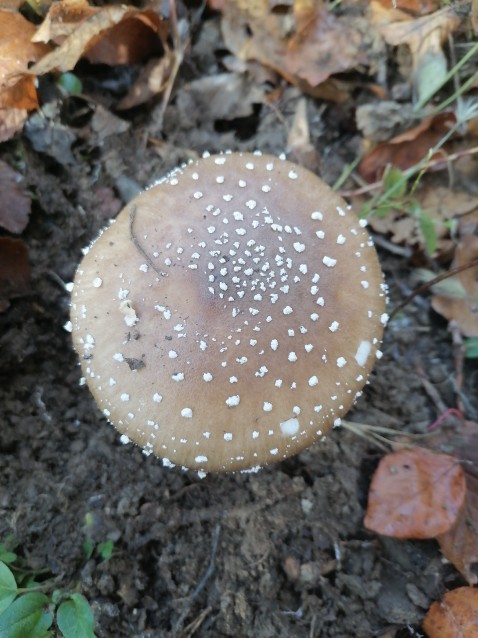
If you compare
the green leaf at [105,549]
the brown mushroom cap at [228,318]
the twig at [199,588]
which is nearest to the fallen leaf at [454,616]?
the twig at [199,588]

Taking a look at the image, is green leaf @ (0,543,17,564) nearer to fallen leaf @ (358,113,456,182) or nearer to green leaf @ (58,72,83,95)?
green leaf @ (58,72,83,95)

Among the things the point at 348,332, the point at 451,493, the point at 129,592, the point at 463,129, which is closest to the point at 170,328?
the point at 348,332

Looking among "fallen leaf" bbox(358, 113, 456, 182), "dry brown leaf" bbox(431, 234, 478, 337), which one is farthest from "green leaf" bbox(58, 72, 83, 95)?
"dry brown leaf" bbox(431, 234, 478, 337)

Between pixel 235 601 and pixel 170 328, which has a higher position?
pixel 170 328

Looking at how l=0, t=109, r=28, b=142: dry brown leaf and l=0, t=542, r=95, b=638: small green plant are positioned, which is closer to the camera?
l=0, t=542, r=95, b=638: small green plant

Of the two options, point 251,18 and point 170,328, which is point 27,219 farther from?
point 251,18

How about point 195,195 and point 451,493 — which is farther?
point 451,493

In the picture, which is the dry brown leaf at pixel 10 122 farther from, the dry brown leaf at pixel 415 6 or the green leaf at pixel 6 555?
→ the dry brown leaf at pixel 415 6

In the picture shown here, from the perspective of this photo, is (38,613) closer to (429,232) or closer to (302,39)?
(429,232)

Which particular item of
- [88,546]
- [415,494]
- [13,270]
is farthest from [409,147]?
[88,546]
